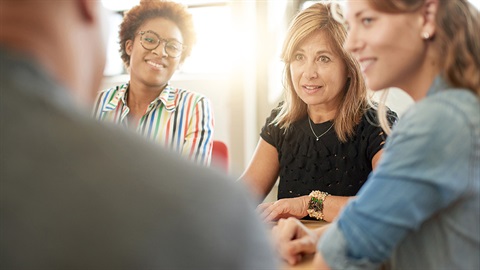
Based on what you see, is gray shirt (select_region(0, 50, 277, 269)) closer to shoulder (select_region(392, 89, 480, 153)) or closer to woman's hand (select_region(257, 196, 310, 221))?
shoulder (select_region(392, 89, 480, 153))

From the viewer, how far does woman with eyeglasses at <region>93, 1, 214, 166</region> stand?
2367mm

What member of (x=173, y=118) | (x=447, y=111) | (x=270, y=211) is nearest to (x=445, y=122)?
(x=447, y=111)

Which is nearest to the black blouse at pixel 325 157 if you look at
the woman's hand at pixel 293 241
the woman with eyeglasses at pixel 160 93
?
the woman with eyeglasses at pixel 160 93

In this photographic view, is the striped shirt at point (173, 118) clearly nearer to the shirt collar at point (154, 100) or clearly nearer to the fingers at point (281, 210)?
the shirt collar at point (154, 100)

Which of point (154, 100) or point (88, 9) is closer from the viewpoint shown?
point (88, 9)

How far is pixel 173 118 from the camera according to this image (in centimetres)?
240

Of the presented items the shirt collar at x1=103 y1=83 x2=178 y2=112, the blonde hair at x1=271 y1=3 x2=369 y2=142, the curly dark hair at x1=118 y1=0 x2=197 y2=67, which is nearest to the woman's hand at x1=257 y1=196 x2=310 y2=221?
the blonde hair at x1=271 y1=3 x2=369 y2=142

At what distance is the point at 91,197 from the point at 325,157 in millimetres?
1735

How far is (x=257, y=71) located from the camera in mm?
3844

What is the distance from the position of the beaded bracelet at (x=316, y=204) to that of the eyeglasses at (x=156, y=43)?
1.02 m

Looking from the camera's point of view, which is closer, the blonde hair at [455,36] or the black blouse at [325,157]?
the blonde hair at [455,36]

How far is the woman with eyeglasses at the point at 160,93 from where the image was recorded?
237cm

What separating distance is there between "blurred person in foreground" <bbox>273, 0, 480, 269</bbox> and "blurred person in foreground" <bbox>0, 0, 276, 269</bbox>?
496 millimetres

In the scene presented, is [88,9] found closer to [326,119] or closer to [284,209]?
[284,209]
